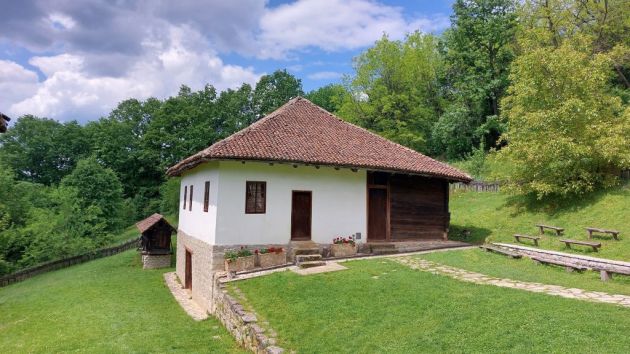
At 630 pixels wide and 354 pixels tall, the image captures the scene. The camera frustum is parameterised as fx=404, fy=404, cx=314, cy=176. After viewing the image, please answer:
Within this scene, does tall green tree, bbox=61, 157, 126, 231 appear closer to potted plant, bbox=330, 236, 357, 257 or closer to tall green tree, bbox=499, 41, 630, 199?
potted plant, bbox=330, 236, 357, 257

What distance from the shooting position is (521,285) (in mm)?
8773

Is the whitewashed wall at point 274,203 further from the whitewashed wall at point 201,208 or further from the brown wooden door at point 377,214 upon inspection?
the brown wooden door at point 377,214

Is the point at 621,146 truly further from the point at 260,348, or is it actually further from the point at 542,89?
the point at 260,348

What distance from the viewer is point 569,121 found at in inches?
670

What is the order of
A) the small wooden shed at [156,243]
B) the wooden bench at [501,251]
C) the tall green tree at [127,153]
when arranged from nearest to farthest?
the wooden bench at [501,251] < the small wooden shed at [156,243] < the tall green tree at [127,153]

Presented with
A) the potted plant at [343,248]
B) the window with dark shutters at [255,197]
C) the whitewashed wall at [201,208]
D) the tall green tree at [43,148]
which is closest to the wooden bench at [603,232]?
the potted plant at [343,248]

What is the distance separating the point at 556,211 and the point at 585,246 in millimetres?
3862

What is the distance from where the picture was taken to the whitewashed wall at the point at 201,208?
42.3 ft

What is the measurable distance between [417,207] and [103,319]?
11.8m

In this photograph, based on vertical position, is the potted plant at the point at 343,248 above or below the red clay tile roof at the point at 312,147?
below

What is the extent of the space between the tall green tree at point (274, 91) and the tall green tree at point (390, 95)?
12841mm

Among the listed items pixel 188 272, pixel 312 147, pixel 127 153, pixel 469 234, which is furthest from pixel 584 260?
pixel 127 153

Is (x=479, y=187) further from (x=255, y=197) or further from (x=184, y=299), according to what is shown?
(x=184, y=299)

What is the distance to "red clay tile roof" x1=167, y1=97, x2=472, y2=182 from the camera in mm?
12625
